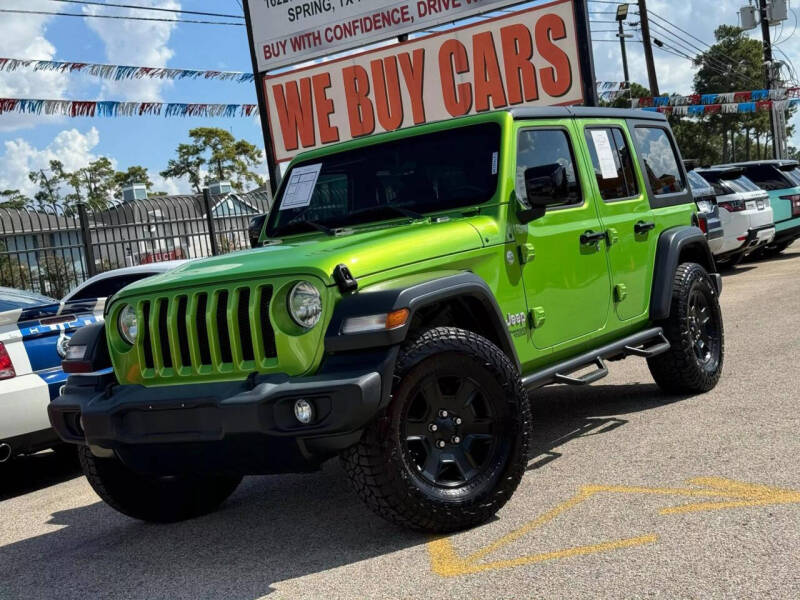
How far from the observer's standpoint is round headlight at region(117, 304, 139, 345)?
458 centimetres

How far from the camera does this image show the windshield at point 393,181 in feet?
17.4

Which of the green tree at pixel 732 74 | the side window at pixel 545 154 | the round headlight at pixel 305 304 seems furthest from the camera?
the green tree at pixel 732 74

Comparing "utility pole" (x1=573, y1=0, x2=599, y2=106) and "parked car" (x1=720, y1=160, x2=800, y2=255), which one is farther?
"parked car" (x1=720, y1=160, x2=800, y2=255)

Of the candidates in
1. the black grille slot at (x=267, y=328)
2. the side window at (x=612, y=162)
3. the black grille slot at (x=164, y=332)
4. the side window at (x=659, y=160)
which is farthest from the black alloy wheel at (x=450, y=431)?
the side window at (x=659, y=160)

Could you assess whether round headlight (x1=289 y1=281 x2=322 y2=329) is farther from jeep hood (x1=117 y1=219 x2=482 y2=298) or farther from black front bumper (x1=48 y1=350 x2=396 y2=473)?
black front bumper (x1=48 y1=350 x2=396 y2=473)

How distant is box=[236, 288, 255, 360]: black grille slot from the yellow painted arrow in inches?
45.2

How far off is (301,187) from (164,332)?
1.69 metres

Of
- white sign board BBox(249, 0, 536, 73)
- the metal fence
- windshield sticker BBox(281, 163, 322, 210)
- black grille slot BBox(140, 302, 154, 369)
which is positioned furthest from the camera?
white sign board BBox(249, 0, 536, 73)

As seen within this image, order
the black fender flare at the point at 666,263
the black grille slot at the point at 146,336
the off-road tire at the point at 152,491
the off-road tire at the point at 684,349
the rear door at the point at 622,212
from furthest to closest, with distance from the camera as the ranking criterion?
the off-road tire at the point at 684,349
the black fender flare at the point at 666,263
the rear door at the point at 622,212
the off-road tire at the point at 152,491
the black grille slot at the point at 146,336

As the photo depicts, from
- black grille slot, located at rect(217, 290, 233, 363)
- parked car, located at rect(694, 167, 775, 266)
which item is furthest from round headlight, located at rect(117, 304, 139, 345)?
parked car, located at rect(694, 167, 775, 266)

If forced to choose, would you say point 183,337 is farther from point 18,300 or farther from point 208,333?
point 18,300

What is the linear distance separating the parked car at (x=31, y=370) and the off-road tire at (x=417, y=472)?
2.85m

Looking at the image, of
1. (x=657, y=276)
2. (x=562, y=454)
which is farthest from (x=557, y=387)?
(x=562, y=454)

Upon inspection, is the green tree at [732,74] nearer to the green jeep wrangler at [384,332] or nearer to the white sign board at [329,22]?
the white sign board at [329,22]
